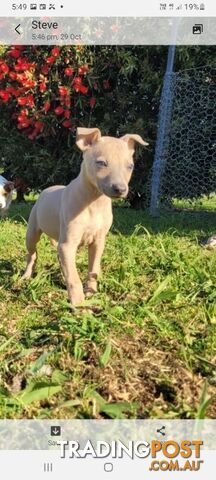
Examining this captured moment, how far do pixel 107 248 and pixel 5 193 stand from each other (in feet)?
4.56

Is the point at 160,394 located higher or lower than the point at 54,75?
lower

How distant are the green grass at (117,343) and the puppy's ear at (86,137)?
31.3 inches

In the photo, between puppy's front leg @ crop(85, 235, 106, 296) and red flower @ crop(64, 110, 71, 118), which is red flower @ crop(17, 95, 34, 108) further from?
puppy's front leg @ crop(85, 235, 106, 296)

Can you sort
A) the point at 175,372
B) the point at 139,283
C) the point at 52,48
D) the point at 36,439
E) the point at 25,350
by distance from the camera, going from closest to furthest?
1. the point at 36,439
2. the point at 175,372
3. the point at 25,350
4. the point at 139,283
5. the point at 52,48

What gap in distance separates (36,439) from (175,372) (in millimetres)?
645

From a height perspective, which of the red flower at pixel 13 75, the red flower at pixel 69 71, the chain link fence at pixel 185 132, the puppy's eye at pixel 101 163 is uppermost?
the red flower at pixel 69 71

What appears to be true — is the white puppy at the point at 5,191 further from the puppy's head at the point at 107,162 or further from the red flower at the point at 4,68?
the puppy's head at the point at 107,162

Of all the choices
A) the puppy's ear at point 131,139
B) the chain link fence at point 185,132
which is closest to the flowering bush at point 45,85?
the chain link fence at point 185,132

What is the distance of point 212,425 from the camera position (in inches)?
65.1

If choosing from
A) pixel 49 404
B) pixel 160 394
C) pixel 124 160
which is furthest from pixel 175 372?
pixel 124 160

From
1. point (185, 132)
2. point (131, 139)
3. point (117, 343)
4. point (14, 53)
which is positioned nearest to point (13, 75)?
point (14, 53)

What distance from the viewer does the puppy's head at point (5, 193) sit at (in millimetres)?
4793

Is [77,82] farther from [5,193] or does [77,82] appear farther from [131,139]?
[131,139]

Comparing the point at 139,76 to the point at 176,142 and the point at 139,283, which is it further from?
the point at 139,283
